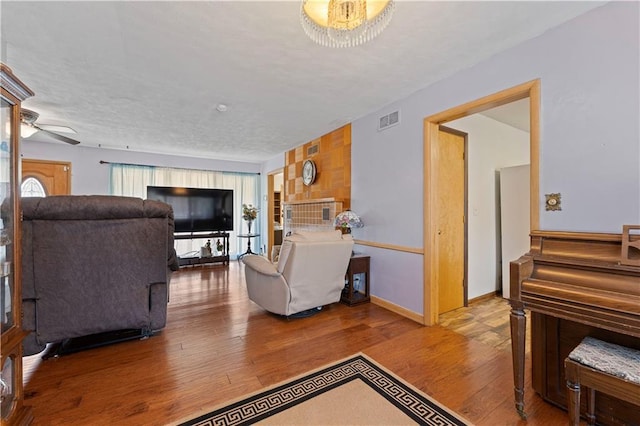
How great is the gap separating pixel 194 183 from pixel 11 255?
16.5 ft

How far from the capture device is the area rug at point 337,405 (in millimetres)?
1458

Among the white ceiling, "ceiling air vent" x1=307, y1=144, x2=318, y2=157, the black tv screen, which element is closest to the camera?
the white ceiling

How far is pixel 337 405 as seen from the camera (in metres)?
1.57

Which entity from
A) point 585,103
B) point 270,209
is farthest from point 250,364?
point 270,209

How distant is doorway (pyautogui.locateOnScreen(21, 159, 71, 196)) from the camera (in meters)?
4.75

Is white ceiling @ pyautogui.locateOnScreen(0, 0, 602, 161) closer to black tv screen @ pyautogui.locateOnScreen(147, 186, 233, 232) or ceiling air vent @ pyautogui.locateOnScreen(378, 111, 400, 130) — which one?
ceiling air vent @ pyautogui.locateOnScreen(378, 111, 400, 130)

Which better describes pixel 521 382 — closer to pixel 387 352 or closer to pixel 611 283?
pixel 611 283

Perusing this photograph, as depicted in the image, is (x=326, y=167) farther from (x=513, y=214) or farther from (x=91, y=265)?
(x=91, y=265)

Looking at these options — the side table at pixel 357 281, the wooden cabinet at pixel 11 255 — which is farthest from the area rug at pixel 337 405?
the side table at pixel 357 281

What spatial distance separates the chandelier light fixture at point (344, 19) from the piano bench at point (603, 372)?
1948mm

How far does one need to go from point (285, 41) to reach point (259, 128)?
221cm

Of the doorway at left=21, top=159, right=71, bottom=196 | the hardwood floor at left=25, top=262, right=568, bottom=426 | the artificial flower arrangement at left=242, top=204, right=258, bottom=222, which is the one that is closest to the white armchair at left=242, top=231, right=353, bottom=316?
the hardwood floor at left=25, top=262, right=568, bottom=426

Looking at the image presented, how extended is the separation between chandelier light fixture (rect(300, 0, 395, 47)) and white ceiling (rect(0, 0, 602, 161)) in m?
0.20

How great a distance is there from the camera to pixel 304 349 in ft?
7.25
